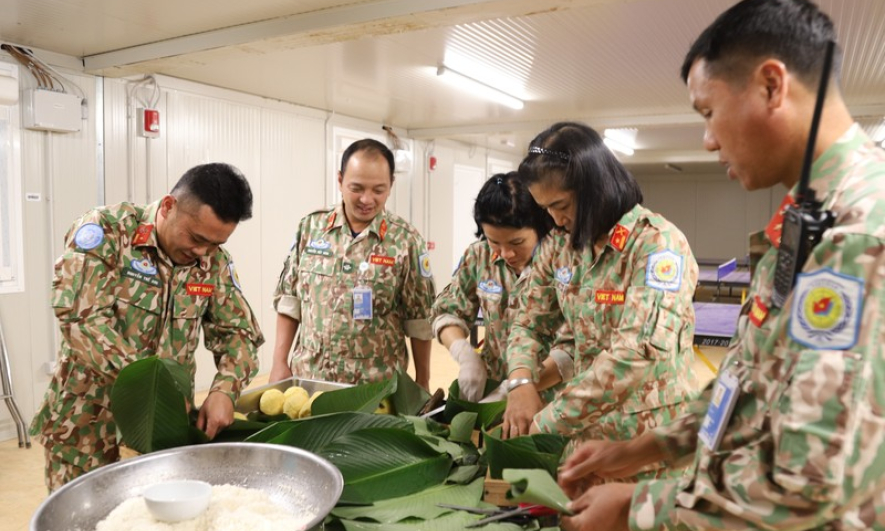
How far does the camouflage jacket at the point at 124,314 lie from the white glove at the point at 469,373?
72cm

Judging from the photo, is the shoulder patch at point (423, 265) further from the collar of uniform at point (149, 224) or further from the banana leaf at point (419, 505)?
the banana leaf at point (419, 505)

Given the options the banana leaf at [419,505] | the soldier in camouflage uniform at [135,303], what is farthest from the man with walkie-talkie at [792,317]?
the soldier in camouflage uniform at [135,303]

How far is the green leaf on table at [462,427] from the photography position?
1640mm

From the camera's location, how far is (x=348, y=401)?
1790 millimetres

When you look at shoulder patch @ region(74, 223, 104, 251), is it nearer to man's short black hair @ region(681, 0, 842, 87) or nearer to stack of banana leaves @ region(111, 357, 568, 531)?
stack of banana leaves @ region(111, 357, 568, 531)

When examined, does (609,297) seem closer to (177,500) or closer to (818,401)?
(818,401)

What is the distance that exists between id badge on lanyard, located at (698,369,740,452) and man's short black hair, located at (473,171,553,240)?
1416 mm

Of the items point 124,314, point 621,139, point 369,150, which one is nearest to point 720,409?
point 124,314

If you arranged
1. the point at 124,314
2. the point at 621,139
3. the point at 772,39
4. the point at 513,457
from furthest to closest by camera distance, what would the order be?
the point at 621,139, the point at 124,314, the point at 513,457, the point at 772,39

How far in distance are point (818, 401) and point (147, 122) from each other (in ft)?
16.9

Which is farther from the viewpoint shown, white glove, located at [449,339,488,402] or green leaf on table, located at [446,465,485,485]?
white glove, located at [449,339,488,402]

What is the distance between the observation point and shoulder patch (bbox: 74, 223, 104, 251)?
1898mm

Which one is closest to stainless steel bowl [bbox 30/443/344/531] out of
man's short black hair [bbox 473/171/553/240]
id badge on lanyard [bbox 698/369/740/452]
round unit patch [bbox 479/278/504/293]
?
id badge on lanyard [bbox 698/369/740/452]

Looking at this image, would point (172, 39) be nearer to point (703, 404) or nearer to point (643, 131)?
point (703, 404)
